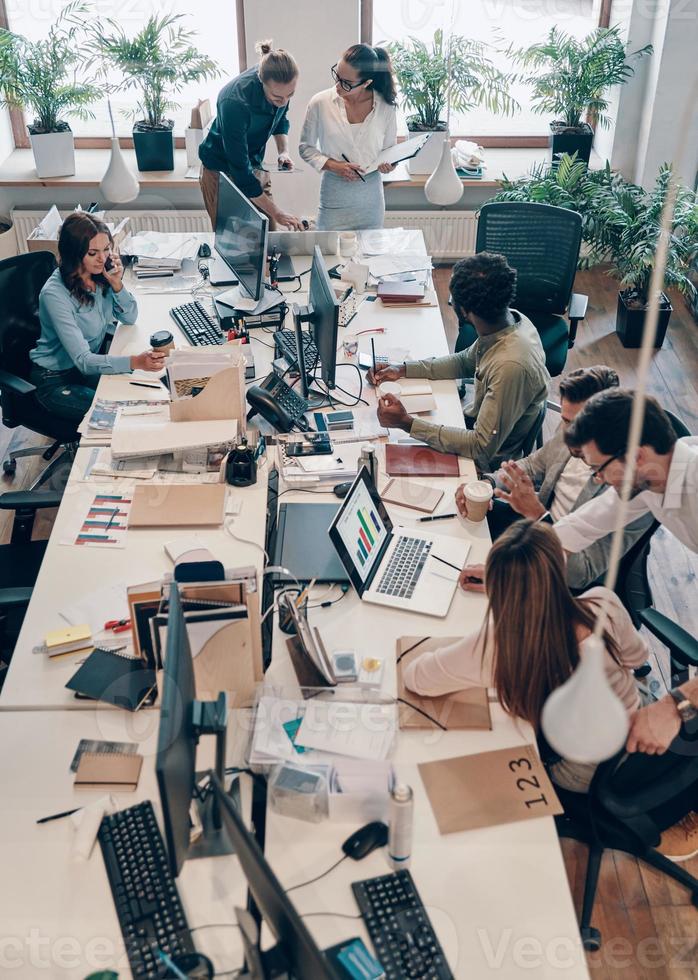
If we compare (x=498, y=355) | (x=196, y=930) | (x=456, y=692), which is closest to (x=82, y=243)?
(x=498, y=355)

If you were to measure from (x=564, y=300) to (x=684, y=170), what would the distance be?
82.4 inches

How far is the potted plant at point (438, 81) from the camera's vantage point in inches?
229

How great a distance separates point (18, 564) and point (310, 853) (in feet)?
5.34

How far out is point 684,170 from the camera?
5.89 m

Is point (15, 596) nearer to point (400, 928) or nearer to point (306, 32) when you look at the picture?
point (400, 928)

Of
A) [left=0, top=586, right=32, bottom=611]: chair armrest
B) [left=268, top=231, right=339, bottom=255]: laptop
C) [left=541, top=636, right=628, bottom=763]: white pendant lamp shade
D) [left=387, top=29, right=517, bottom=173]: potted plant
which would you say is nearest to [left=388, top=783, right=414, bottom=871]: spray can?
[left=541, top=636, right=628, bottom=763]: white pendant lamp shade

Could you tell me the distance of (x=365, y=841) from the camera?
2.08 m

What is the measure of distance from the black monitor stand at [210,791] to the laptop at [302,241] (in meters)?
3.19

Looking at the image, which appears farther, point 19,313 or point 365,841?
point 19,313

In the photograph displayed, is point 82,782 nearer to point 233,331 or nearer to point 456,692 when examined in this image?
point 456,692

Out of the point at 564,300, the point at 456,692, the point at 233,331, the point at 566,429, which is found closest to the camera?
the point at 456,692

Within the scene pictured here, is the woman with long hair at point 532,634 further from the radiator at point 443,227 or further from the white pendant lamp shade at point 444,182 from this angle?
the radiator at point 443,227

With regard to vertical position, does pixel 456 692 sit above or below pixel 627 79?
below

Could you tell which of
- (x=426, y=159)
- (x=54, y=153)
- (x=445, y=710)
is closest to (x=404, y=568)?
(x=445, y=710)
